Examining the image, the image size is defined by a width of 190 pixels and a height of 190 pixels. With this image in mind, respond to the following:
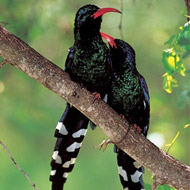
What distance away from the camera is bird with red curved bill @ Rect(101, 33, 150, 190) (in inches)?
166

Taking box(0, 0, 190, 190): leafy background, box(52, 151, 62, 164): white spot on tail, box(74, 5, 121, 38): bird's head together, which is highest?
box(0, 0, 190, 190): leafy background

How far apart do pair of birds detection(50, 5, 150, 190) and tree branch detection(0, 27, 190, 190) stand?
7.1 inches

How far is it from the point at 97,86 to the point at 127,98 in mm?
356

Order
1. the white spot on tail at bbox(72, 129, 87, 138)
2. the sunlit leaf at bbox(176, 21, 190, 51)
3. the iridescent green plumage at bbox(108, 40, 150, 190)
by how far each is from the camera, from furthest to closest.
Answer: the iridescent green plumage at bbox(108, 40, 150, 190) → the white spot on tail at bbox(72, 129, 87, 138) → the sunlit leaf at bbox(176, 21, 190, 51)

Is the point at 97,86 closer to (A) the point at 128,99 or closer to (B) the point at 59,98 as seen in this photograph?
(A) the point at 128,99

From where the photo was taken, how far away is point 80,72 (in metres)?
4.00

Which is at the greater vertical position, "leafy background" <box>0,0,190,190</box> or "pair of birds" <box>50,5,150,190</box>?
"leafy background" <box>0,0,190,190</box>

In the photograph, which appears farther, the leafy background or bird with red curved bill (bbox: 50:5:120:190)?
the leafy background

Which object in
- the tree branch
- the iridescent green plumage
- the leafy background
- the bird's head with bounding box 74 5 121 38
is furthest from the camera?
the leafy background

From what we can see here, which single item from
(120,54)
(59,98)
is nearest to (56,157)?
(120,54)

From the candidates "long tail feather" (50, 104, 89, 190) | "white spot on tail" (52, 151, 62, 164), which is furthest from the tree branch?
"white spot on tail" (52, 151, 62, 164)

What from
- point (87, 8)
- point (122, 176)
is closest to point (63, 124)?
point (122, 176)

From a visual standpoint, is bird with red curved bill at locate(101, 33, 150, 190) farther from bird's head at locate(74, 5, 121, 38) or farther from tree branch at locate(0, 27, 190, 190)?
tree branch at locate(0, 27, 190, 190)

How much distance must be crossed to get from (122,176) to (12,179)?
3.87 metres
